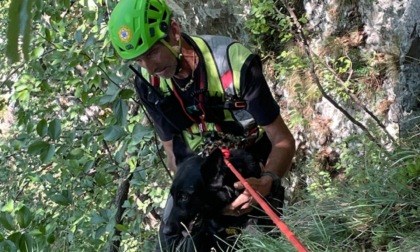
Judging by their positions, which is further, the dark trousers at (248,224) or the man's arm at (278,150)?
the man's arm at (278,150)

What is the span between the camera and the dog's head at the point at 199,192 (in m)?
3.11

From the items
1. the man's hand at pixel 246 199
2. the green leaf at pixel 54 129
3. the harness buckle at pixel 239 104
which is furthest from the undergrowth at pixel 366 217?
the green leaf at pixel 54 129

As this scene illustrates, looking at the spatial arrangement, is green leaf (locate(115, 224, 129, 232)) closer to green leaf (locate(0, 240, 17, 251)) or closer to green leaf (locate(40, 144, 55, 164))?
green leaf (locate(40, 144, 55, 164))

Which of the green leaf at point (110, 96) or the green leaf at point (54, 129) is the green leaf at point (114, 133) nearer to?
the green leaf at point (110, 96)

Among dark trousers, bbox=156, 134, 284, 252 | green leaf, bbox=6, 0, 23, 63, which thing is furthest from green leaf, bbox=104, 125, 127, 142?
A: green leaf, bbox=6, 0, 23, 63

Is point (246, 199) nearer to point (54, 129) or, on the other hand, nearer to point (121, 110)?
point (121, 110)

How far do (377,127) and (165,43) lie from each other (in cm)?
342

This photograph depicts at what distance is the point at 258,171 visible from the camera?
3.47 m

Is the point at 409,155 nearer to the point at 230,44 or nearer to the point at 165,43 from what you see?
the point at 230,44

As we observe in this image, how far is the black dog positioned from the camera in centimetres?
312

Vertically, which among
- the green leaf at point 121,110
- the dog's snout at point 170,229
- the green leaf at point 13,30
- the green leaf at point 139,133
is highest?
the green leaf at point 13,30

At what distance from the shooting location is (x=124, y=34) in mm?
3387

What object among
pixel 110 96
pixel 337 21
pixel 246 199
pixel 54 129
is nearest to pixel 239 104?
pixel 246 199

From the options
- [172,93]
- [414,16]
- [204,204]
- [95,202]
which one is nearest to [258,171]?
[204,204]
